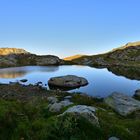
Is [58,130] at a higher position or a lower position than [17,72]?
higher

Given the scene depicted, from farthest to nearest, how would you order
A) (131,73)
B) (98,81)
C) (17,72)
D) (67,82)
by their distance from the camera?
(17,72), (131,73), (98,81), (67,82)

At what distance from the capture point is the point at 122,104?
112ft

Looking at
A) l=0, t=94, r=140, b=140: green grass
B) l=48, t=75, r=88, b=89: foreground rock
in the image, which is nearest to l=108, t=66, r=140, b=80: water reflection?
l=48, t=75, r=88, b=89: foreground rock

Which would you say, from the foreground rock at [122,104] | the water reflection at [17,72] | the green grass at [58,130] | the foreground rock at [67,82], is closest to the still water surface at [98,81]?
the water reflection at [17,72]

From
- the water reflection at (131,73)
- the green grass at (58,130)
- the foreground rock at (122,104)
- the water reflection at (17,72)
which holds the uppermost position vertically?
the green grass at (58,130)

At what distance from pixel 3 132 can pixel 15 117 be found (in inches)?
104

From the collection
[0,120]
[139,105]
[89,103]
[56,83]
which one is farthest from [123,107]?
[56,83]

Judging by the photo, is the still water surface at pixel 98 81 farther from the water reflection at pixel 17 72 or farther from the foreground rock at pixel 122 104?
the foreground rock at pixel 122 104

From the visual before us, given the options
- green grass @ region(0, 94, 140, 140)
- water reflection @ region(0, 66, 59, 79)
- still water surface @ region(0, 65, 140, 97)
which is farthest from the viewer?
water reflection @ region(0, 66, 59, 79)

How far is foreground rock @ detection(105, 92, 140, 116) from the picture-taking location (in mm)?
31594

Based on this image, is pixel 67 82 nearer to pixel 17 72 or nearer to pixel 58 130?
pixel 17 72

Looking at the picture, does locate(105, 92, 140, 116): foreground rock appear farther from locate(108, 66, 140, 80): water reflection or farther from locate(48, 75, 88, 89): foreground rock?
locate(108, 66, 140, 80): water reflection

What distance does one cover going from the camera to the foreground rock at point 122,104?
104 feet

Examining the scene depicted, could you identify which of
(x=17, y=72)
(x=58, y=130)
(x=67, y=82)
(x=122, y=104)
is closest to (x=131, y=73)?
(x=67, y=82)
